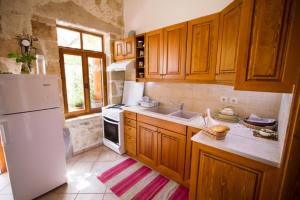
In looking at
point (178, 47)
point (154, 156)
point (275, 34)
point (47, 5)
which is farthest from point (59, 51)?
point (275, 34)

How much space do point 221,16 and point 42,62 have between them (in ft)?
8.05

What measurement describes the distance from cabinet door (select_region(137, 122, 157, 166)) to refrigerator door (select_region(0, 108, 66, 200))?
1.15m

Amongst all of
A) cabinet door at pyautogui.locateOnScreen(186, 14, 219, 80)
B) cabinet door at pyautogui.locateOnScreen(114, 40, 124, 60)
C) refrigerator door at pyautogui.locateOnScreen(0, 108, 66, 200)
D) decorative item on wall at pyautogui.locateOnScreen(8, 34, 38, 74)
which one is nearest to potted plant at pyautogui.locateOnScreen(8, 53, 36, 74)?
A: decorative item on wall at pyautogui.locateOnScreen(8, 34, 38, 74)

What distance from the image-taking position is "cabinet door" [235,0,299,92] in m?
0.93

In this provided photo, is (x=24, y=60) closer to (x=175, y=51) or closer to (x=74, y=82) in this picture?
(x=74, y=82)

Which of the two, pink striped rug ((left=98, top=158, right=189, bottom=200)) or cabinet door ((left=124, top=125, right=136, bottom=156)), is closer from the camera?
pink striped rug ((left=98, top=158, right=189, bottom=200))

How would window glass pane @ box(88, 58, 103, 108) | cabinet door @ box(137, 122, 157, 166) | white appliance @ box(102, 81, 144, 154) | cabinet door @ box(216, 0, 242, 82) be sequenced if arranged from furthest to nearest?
window glass pane @ box(88, 58, 103, 108)
white appliance @ box(102, 81, 144, 154)
cabinet door @ box(137, 122, 157, 166)
cabinet door @ box(216, 0, 242, 82)

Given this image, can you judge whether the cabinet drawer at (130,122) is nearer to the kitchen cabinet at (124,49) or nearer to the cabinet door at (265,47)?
the kitchen cabinet at (124,49)

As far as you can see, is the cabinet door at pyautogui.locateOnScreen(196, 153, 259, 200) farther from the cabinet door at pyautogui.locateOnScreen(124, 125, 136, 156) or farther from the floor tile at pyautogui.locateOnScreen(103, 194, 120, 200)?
the cabinet door at pyautogui.locateOnScreen(124, 125, 136, 156)

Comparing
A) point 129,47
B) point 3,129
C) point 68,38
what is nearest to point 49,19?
point 68,38

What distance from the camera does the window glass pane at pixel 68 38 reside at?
244cm

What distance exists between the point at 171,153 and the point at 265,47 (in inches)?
63.7

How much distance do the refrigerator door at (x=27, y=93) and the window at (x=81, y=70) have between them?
0.86 m

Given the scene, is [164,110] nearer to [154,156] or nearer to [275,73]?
[154,156]
